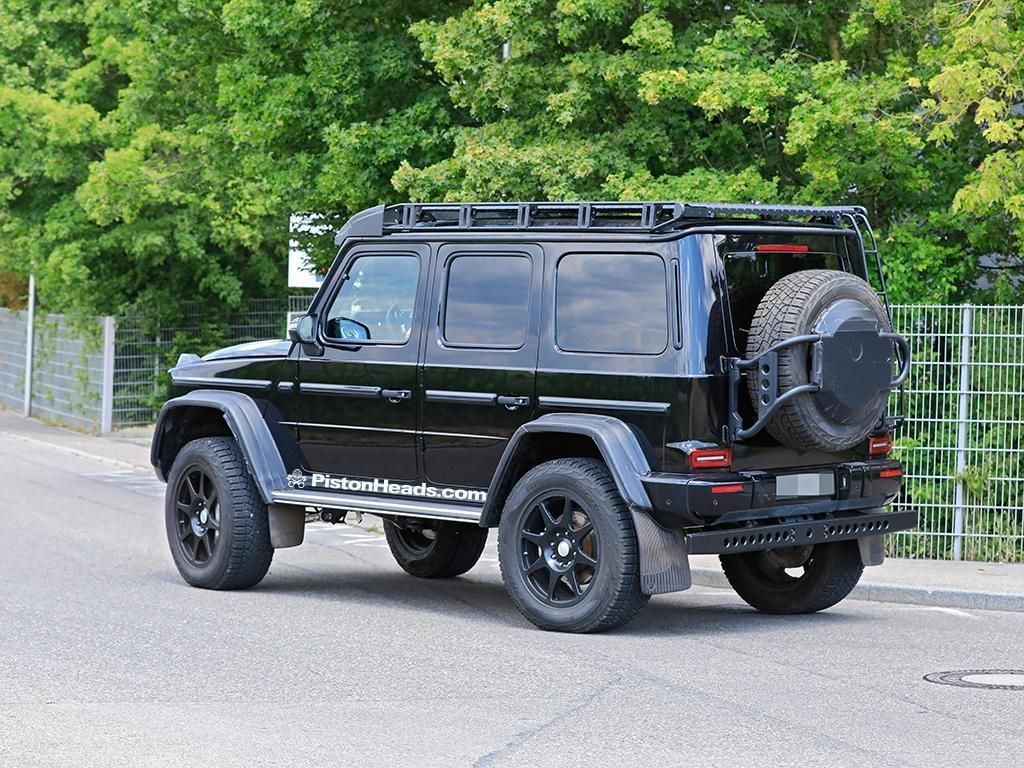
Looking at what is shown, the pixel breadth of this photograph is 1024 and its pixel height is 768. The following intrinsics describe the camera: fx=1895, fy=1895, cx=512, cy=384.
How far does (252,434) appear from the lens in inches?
456

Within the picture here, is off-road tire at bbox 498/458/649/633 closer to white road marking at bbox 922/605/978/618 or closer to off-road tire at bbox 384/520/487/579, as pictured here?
off-road tire at bbox 384/520/487/579

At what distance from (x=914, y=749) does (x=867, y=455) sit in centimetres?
381

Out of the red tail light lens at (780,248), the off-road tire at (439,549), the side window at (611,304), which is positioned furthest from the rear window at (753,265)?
the off-road tire at (439,549)

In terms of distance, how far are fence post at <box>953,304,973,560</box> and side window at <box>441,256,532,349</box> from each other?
4.86 metres

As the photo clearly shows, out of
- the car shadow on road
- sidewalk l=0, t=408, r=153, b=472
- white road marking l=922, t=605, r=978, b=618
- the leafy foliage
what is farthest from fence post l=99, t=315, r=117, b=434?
white road marking l=922, t=605, r=978, b=618

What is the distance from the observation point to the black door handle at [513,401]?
33.8ft

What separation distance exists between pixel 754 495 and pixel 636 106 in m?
8.21

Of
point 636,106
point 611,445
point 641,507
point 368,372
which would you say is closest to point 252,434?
point 368,372

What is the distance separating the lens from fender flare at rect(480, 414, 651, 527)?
9.62m

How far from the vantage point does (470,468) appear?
1062 cm

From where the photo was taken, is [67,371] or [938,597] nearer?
[938,597]

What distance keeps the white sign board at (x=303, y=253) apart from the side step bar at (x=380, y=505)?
9.35 m

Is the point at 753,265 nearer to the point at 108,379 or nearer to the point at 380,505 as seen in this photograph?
the point at 380,505

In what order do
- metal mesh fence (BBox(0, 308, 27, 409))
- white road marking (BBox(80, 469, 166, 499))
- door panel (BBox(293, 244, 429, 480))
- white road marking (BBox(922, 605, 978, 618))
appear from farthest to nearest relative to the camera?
1. metal mesh fence (BBox(0, 308, 27, 409))
2. white road marking (BBox(80, 469, 166, 499))
3. white road marking (BBox(922, 605, 978, 618))
4. door panel (BBox(293, 244, 429, 480))
